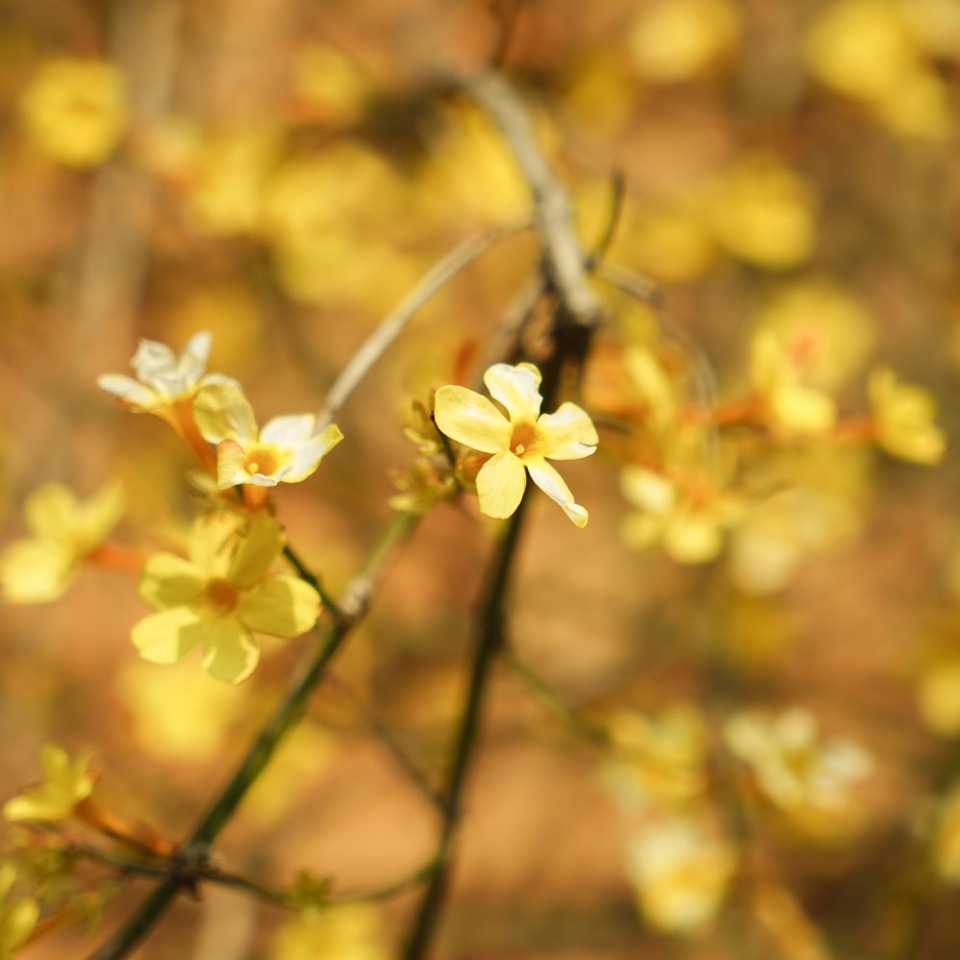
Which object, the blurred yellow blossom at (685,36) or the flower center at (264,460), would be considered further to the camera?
the blurred yellow blossom at (685,36)

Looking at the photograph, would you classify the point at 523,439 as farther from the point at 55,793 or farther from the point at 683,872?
the point at 683,872

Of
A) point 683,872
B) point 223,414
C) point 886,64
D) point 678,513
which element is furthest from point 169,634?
point 886,64

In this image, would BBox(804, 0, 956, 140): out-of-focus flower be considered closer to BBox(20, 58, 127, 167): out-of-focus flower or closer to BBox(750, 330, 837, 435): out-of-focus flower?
BBox(750, 330, 837, 435): out-of-focus flower

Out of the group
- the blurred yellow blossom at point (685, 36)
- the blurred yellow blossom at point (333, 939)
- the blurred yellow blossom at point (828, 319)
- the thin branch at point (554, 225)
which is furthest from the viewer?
the blurred yellow blossom at point (685, 36)

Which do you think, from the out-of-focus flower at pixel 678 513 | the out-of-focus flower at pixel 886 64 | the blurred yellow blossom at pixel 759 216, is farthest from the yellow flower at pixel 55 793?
the out-of-focus flower at pixel 886 64

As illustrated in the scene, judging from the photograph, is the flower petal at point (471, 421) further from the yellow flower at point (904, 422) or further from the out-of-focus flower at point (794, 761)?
the out-of-focus flower at point (794, 761)

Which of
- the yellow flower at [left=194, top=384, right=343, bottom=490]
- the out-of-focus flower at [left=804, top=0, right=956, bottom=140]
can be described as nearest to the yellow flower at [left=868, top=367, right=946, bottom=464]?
the yellow flower at [left=194, top=384, right=343, bottom=490]

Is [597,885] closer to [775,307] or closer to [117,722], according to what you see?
[117,722]
